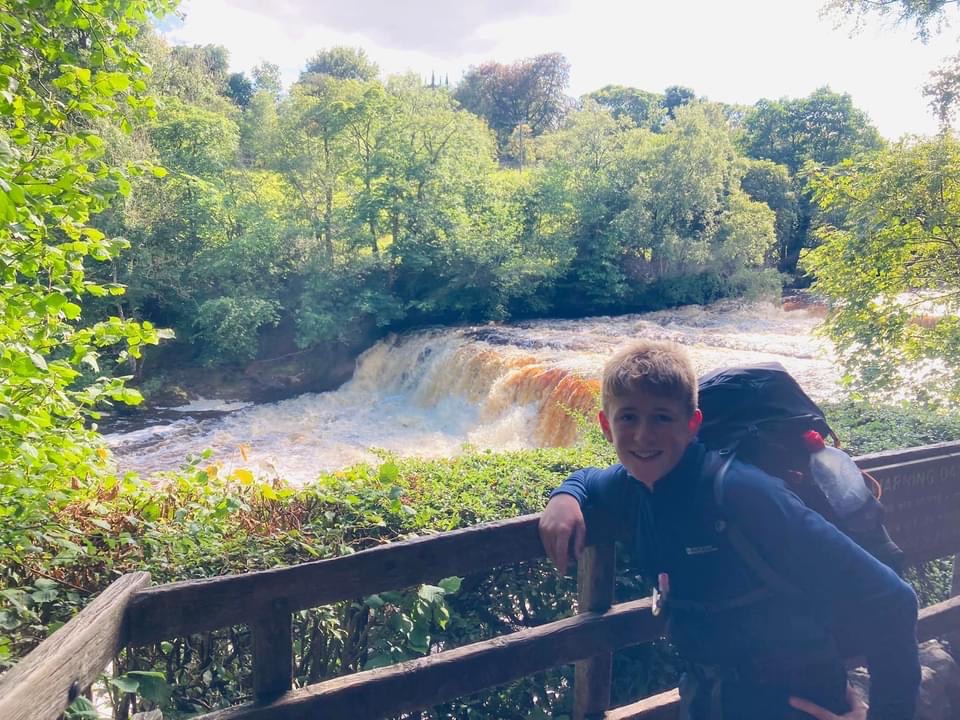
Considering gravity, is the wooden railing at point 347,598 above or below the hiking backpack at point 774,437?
below

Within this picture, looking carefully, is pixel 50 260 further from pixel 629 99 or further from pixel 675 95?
pixel 675 95

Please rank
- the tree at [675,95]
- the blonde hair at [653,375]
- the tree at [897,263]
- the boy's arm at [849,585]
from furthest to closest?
the tree at [675,95] → the tree at [897,263] → the blonde hair at [653,375] → the boy's arm at [849,585]

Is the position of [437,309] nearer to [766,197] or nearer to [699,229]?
[699,229]

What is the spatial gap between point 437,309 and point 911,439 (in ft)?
60.3

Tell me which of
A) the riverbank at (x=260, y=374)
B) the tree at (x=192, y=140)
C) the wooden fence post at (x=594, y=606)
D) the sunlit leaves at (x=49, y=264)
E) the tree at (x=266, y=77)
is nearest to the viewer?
the wooden fence post at (x=594, y=606)

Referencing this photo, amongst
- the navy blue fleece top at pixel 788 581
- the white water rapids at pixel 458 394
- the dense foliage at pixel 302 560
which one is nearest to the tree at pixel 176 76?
the white water rapids at pixel 458 394

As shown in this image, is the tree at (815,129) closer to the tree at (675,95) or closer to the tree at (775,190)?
the tree at (775,190)

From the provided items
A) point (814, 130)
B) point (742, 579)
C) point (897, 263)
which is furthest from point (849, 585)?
point (814, 130)

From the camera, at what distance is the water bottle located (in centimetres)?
164

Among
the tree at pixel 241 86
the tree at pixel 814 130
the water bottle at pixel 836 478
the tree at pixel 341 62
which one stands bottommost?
the water bottle at pixel 836 478

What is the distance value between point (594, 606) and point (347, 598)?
84 centimetres

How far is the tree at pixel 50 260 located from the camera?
111 inches

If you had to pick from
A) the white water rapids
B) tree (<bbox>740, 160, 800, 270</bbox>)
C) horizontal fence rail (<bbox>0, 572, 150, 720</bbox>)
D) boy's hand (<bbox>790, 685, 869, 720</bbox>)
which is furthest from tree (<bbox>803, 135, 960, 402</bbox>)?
tree (<bbox>740, 160, 800, 270</bbox>)

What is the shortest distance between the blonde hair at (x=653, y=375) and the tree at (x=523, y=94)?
185 ft
